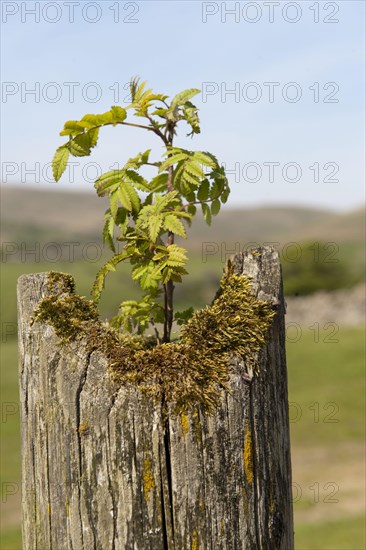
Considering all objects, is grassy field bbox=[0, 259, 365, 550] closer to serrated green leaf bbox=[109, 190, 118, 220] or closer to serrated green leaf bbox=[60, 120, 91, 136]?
serrated green leaf bbox=[109, 190, 118, 220]

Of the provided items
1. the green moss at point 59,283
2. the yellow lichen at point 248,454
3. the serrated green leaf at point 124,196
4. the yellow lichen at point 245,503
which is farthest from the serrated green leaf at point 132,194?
the yellow lichen at point 245,503

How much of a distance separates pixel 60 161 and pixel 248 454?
164cm

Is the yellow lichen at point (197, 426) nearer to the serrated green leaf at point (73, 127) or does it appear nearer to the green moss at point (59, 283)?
the green moss at point (59, 283)

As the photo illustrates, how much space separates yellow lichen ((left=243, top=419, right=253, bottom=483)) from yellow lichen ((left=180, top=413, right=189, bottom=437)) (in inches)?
10.6

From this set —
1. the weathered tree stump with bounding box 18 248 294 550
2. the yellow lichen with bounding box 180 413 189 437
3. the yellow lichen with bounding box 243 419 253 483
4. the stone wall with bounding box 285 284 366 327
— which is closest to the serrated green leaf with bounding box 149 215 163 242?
the weathered tree stump with bounding box 18 248 294 550

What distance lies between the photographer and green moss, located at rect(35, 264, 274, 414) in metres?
2.82

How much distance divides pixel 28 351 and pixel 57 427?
0.41m

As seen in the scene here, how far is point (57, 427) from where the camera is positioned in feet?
9.45

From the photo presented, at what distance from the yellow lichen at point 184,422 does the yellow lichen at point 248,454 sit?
269mm

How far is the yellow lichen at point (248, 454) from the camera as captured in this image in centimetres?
283

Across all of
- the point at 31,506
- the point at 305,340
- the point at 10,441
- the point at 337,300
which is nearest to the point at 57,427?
the point at 31,506

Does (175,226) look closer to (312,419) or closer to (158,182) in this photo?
(158,182)

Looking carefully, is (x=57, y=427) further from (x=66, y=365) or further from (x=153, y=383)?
(x=153, y=383)

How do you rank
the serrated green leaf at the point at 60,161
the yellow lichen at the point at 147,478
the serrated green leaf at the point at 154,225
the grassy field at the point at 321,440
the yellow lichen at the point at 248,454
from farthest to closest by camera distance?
the grassy field at the point at 321,440
the serrated green leaf at the point at 60,161
the serrated green leaf at the point at 154,225
the yellow lichen at the point at 248,454
the yellow lichen at the point at 147,478
